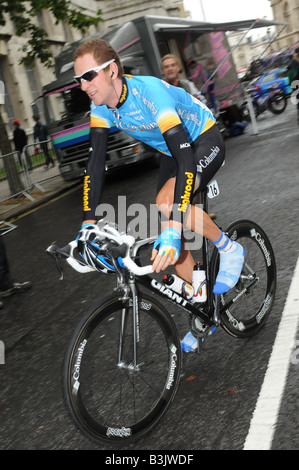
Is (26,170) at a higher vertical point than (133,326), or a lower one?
higher

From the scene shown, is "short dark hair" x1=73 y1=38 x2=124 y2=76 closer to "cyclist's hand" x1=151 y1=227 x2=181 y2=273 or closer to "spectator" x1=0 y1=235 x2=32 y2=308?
"cyclist's hand" x1=151 y1=227 x2=181 y2=273

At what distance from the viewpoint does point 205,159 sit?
360 cm

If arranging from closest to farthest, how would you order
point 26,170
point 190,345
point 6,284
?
1. point 190,345
2. point 6,284
3. point 26,170

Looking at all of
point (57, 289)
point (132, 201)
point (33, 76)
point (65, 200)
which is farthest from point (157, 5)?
point (57, 289)

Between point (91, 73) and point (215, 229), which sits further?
point (215, 229)

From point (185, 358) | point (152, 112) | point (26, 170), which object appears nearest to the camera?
point (152, 112)

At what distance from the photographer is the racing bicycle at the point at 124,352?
2.90 meters

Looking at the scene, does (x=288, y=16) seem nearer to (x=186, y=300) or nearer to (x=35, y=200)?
(x=35, y=200)

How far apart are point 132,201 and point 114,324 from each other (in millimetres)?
7790

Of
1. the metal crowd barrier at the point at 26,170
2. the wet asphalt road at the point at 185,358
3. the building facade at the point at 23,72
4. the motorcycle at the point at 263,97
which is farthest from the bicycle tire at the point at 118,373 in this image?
the building facade at the point at 23,72

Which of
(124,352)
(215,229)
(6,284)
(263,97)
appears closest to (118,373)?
(124,352)

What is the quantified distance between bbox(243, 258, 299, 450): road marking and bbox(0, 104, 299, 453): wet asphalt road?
4 centimetres

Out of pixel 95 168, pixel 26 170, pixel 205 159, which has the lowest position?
pixel 205 159

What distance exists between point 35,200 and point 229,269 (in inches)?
444
